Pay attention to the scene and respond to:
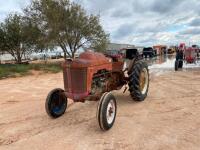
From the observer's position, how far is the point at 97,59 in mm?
6422

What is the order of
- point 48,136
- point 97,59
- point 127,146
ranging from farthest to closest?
point 97,59 → point 48,136 → point 127,146

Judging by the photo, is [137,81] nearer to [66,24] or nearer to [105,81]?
[105,81]

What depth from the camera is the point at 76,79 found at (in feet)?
19.9

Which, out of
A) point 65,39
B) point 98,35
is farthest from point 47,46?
point 98,35

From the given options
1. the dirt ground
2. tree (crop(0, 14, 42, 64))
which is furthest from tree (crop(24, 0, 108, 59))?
the dirt ground

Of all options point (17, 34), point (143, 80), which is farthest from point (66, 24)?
point (143, 80)

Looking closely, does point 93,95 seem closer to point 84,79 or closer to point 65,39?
point 84,79

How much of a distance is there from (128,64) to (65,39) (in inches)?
696

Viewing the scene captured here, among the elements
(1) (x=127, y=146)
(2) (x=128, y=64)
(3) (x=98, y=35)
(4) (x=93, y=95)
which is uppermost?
(3) (x=98, y=35)

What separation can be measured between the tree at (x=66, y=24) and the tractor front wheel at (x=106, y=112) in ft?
62.2

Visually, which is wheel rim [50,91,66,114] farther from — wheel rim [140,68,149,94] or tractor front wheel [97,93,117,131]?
wheel rim [140,68,149,94]

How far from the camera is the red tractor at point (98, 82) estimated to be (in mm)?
5734

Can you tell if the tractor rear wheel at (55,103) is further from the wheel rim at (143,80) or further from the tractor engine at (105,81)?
the wheel rim at (143,80)

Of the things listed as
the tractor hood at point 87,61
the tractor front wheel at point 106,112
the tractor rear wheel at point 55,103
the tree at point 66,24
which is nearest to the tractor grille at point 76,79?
the tractor hood at point 87,61
